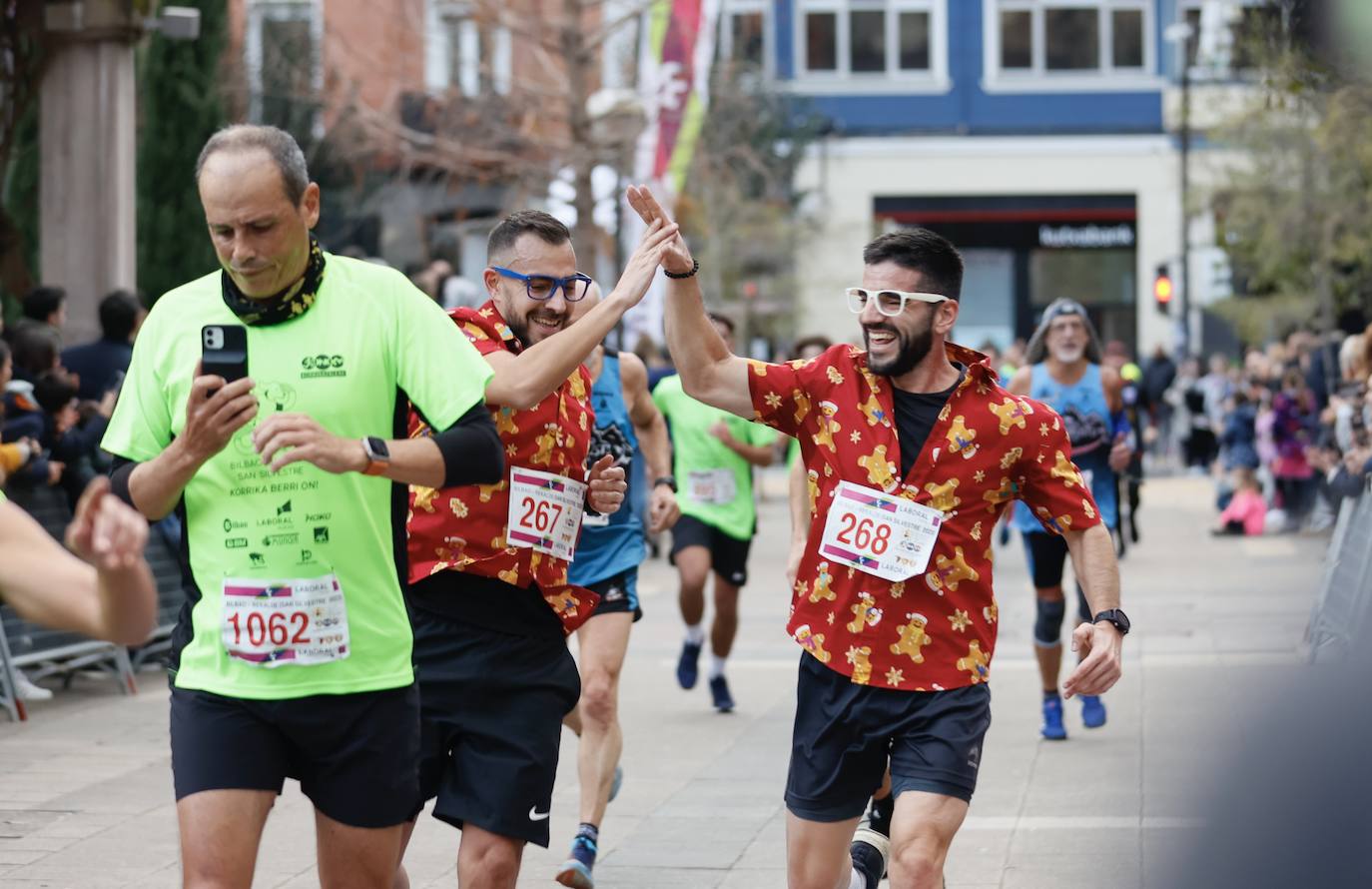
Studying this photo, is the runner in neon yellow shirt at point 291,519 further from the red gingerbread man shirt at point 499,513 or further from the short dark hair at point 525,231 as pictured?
the short dark hair at point 525,231

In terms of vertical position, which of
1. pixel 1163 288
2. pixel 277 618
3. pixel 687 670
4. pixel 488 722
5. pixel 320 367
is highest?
pixel 1163 288

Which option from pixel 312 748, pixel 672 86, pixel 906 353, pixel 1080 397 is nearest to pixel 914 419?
pixel 906 353

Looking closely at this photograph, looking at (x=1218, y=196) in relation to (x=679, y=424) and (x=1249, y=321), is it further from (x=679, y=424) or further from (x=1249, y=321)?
(x=679, y=424)

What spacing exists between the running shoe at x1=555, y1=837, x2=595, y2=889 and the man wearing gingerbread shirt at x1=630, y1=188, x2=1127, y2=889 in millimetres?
1490

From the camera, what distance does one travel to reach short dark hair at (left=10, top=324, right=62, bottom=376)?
1162 centimetres

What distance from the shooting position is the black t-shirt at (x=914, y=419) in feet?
17.8

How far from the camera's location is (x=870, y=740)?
530cm

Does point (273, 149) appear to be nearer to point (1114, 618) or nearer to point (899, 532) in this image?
point (899, 532)

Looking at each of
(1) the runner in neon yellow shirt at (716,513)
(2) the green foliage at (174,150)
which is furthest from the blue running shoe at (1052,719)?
(2) the green foliage at (174,150)

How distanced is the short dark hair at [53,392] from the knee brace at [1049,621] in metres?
5.29

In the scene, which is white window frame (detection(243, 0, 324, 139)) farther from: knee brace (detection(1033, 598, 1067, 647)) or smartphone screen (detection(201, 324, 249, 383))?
smartphone screen (detection(201, 324, 249, 383))

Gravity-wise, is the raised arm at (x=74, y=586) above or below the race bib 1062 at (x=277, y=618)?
above

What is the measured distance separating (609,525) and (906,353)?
93.6 inches

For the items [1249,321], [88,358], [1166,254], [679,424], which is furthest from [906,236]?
[1166,254]
